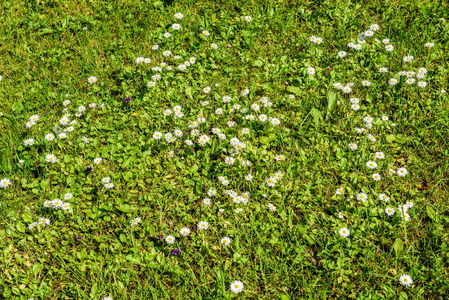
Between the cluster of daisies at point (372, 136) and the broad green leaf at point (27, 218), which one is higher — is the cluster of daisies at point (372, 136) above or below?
above

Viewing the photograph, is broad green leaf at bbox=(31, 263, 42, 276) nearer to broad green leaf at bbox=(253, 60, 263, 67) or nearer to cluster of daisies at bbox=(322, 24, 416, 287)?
cluster of daisies at bbox=(322, 24, 416, 287)

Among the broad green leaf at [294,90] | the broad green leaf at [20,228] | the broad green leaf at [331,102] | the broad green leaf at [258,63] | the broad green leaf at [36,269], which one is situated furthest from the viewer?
the broad green leaf at [258,63]

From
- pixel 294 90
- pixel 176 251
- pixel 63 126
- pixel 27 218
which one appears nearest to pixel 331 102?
pixel 294 90

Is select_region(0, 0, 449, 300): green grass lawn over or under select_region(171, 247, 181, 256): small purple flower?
over

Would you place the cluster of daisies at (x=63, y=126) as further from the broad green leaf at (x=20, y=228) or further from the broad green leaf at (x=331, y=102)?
the broad green leaf at (x=331, y=102)

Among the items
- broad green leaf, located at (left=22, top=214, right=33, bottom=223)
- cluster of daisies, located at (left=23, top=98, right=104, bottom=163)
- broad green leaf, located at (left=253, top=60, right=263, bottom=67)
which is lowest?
broad green leaf, located at (left=22, top=214, right=33, bottom=223)

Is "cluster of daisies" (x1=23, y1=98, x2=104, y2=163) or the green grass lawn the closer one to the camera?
the green grass lawn

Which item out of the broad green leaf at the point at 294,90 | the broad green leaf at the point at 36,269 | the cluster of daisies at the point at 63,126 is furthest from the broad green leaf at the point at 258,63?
the broad green leaf at the point at 36,269

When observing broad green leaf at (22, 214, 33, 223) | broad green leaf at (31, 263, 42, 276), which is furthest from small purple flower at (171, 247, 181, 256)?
broad green leaf at (22, 214, 33, 223)
